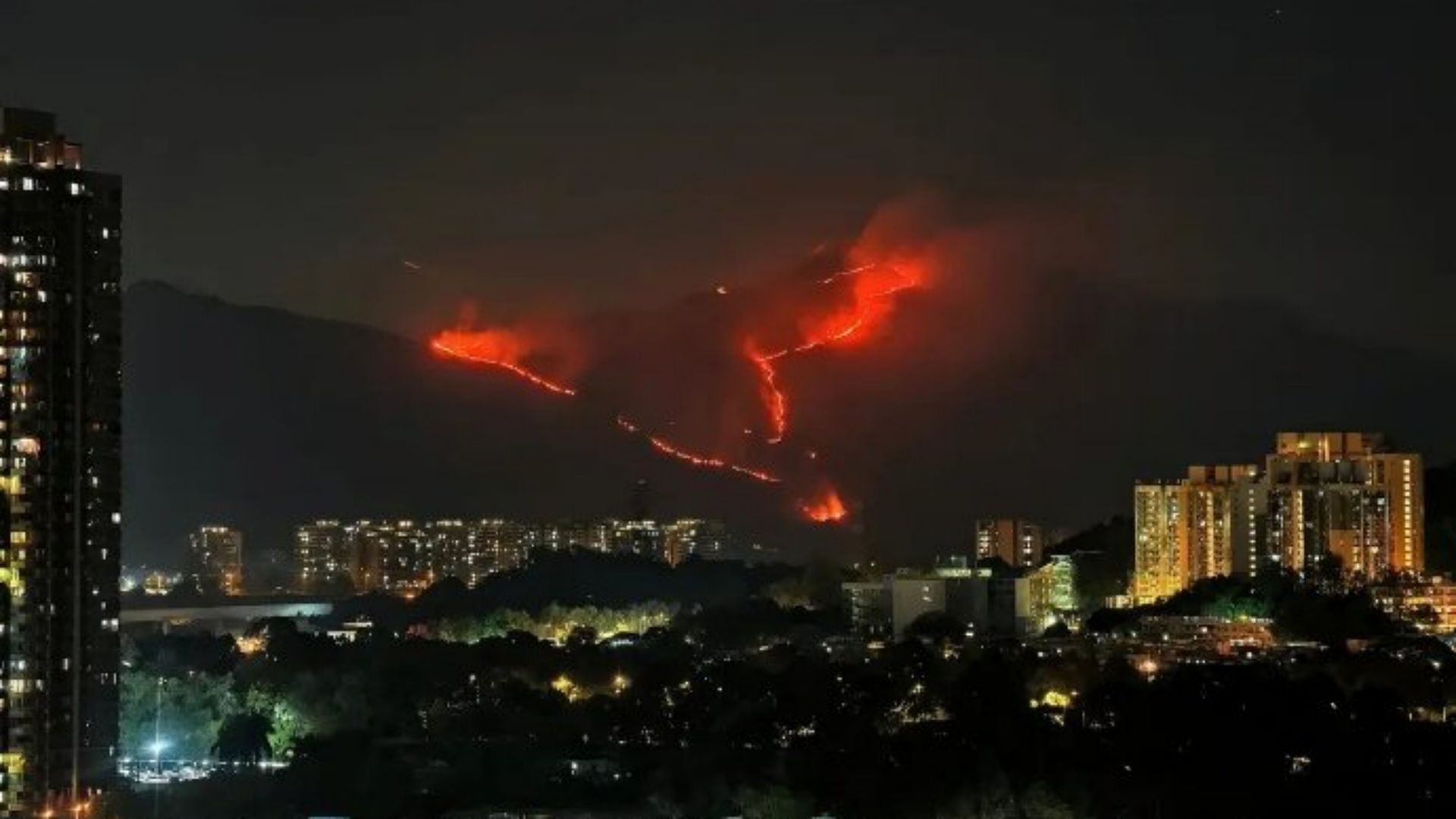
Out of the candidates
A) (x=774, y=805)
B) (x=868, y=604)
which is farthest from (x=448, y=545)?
(x=774, y=805)

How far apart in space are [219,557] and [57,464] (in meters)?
29.3

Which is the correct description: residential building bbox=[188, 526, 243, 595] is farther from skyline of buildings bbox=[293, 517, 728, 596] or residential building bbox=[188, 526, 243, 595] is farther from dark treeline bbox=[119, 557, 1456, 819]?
dark treeline bbox=[119, 557, 1456, 819]

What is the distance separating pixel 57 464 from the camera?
1480cm

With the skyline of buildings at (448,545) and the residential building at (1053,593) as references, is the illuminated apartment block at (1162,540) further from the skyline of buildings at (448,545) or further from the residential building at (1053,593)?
the skyline of buildings at (448,545)

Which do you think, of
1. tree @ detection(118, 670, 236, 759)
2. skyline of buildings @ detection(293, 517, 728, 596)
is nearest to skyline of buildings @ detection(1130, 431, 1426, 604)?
skyline of buildings @ detection(293, 517, 728, 596)

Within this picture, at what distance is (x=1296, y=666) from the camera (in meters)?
21.2

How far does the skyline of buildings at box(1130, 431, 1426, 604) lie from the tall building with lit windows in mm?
15694

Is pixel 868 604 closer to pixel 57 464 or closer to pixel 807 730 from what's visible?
pixel 807 730

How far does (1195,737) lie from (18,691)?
264 inches

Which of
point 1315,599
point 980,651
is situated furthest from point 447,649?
point 1315,599

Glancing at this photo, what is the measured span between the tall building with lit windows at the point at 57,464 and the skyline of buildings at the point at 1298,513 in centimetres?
1569

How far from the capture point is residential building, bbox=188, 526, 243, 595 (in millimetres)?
42125

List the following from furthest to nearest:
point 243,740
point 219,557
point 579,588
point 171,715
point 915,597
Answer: point 219,557
point 579,588
point 915,597
point 171,715
point 243,740

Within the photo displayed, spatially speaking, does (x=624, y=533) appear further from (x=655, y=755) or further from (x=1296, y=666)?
(x=655, y=755)
